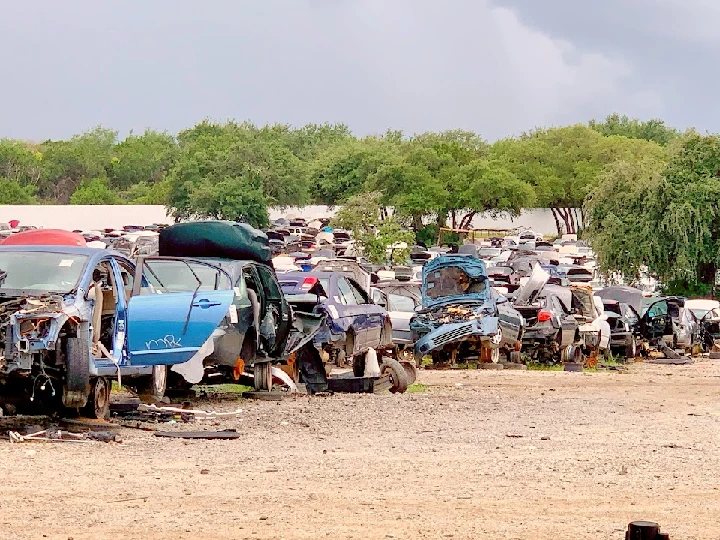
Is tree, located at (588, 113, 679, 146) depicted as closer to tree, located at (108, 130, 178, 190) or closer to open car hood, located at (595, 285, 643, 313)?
tree, located at (108, 130, 178, 190)

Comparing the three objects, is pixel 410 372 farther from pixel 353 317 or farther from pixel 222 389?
pixel 222 389

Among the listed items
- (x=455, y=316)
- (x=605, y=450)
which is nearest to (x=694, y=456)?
(x=605, y=450)

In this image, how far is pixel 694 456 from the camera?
12617mm

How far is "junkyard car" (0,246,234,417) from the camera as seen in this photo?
12.3 meters

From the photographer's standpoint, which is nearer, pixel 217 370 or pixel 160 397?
pixel 160 397

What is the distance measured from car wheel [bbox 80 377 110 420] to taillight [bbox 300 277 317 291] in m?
6.70

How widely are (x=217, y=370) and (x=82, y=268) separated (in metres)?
3.40

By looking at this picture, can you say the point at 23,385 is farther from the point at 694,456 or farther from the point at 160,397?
the point at 694,456

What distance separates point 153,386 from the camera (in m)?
14.8

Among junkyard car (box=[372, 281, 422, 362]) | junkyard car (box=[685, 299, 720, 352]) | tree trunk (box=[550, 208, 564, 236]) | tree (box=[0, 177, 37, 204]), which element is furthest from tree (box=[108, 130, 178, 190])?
junkyard car (box=[372, 281, 422, 362])

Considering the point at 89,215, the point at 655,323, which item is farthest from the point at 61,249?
the point at 89,215

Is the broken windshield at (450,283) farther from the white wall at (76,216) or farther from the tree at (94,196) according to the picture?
the tree at (94,196)

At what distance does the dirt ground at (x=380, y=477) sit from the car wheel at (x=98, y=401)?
0.51 metres

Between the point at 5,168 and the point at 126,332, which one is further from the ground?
the point at 5,168
